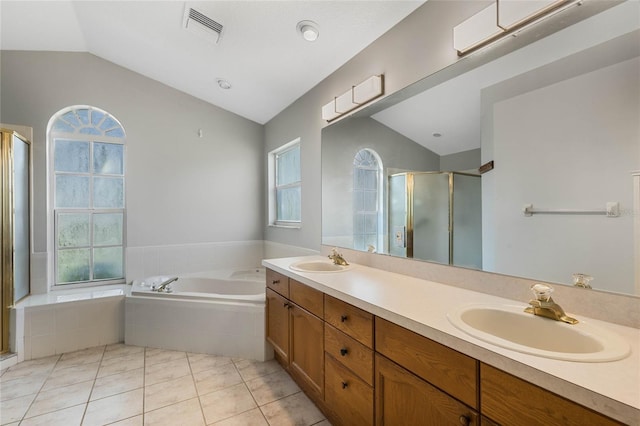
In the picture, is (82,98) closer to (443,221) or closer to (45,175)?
(45,175)

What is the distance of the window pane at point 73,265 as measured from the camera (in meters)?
2.90

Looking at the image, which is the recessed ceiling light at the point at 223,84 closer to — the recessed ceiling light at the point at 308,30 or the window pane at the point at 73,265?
the recessed ceiling light at the point at 308,30

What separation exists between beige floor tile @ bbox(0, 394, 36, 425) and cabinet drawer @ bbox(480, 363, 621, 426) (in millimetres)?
2558

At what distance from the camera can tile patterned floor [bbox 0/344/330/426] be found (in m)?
Result: 1.68

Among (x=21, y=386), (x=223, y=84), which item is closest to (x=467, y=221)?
(x=223, y=84)

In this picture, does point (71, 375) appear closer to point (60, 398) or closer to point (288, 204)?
point (60, 398)

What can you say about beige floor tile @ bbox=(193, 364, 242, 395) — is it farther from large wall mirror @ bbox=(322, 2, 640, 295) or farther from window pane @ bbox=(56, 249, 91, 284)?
A: window pane @ bbox=(56, 249, 91, 284)

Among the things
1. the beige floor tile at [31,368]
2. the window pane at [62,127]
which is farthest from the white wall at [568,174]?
the window pane at [62,127]

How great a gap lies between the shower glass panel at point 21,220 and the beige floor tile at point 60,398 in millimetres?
1025

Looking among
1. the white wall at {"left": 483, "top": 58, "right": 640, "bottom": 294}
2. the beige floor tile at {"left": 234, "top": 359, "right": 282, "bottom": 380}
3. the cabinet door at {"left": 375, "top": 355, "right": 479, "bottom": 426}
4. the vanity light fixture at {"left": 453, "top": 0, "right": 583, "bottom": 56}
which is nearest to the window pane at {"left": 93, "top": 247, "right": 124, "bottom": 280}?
the beige floor tile at {"left": 234, "top": 359, "right": 282, "bottom": 380}

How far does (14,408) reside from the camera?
5.79ft

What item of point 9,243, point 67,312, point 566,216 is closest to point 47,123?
point 9,243

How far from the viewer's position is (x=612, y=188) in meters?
0.96

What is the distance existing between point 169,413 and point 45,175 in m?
2.61
